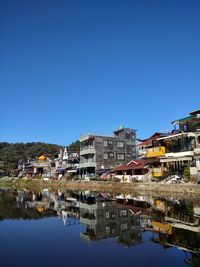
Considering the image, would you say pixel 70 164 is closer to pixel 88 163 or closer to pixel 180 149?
pixel 88 163

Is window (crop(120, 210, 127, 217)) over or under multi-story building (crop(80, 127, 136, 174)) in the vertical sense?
under

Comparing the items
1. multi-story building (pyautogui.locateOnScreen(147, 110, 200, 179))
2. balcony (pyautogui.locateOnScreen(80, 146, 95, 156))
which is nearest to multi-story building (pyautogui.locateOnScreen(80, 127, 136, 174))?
balcony (pyautogui.locateOnScreen(80, 146, 95, 156))

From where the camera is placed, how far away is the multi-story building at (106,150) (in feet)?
240

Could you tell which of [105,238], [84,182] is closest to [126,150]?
[84,182]

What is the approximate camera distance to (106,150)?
74.4m

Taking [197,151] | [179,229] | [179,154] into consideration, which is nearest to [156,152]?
[179,154]

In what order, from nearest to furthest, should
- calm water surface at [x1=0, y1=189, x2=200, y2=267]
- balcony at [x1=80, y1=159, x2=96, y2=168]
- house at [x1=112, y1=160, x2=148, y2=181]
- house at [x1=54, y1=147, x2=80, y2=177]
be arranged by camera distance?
1. calm water surface at [x1=0, y1=189, x2=200, y2=267]
2. house at [x1=112, y1=160, x2=148, y2=181]
3. balcony at [x1=80, y1=159, x2=96, y2=168]
4. house at [x1=54, y1=147, x2=80, y2=177]

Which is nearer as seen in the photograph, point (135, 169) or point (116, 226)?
point (116, 226)

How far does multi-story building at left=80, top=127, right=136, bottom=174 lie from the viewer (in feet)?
240

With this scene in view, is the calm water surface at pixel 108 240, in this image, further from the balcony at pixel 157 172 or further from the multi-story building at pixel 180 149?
the balcony at pixel 157 172

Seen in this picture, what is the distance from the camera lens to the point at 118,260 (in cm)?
1297

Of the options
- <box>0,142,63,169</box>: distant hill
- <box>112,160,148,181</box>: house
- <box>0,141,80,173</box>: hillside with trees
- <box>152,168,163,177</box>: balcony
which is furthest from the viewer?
<box>0,142,63,169</box>: distant hill

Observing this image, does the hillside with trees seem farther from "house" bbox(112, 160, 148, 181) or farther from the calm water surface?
the calm water surface

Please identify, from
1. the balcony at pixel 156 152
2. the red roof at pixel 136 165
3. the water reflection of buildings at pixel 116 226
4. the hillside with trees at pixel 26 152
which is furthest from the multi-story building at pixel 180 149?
the hillside with trees at pixel 26 152
